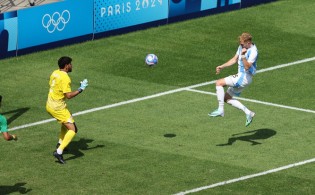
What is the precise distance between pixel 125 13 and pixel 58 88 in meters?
12.8

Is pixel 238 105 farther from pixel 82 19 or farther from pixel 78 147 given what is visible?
pixel 82 19

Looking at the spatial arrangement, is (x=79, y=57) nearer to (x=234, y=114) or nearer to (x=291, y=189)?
(x=234, y=114)

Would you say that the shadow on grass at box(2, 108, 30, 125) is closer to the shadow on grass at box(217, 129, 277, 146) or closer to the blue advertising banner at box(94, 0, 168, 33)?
the shadow on grass at box(217, 129, 277, 146)

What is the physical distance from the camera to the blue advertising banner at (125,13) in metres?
39.1

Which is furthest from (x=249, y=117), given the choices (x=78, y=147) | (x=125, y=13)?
(x=125, y=13)

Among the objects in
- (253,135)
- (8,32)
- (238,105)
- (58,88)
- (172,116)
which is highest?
(58,88)

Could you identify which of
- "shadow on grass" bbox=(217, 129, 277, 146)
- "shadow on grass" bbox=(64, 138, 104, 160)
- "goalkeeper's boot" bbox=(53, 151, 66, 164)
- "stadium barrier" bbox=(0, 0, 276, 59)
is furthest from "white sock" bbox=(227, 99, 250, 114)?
"stadium barrier" bbox=(0, 0, 276, 59)

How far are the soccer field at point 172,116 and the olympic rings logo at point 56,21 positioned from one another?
85 cm

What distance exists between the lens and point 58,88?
2736cm

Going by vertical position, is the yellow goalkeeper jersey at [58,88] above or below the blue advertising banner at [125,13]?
above

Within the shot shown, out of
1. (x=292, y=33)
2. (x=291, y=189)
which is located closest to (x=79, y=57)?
(x=292, y=33)

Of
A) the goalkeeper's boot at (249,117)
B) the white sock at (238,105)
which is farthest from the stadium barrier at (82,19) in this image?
the goalkeeper's boot at (249,117)

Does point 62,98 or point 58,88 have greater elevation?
point 58,88

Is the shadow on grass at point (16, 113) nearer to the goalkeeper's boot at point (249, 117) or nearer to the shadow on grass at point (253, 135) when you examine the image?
the shadow on grass at point (253, 135)
